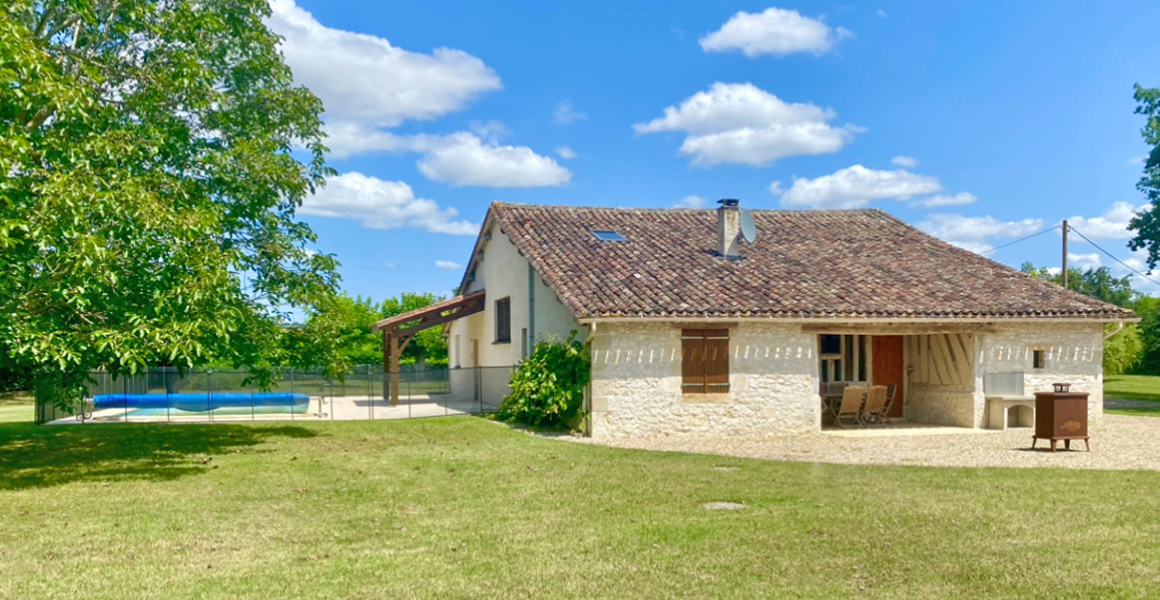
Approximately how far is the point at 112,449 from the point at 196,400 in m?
7.92

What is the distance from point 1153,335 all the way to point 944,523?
43.7 meters

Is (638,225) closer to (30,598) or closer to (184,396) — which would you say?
(184,396)

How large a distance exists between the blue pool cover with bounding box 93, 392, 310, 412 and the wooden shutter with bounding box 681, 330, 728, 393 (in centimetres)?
1158

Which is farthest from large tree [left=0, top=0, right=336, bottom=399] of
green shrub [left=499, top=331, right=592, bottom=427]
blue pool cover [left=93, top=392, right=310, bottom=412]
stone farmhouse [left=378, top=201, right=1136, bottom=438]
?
blue pool cover [left=93, top=392, right=310, bottom=412]

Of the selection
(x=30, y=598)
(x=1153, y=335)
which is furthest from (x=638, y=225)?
(x=1153, y=335)

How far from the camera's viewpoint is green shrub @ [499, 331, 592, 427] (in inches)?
647

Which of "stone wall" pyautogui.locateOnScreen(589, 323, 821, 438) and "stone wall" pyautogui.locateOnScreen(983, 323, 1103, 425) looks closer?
"stone wall" pyautogui.locateOnScreen(589, 323, 821, 438)

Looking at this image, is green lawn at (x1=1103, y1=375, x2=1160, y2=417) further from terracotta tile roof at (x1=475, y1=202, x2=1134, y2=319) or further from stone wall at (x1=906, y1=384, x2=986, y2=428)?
stone wall at (x1=906, y1=384, x2=986, y2=428)

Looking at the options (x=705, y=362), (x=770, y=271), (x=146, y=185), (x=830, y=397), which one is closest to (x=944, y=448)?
(x=830, y=397)

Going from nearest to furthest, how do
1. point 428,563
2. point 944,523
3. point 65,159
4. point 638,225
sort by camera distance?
point 428,563 → point 944,523 → point 65,159 → point 638,225

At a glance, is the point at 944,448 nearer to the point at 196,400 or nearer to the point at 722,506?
the point at 722,506

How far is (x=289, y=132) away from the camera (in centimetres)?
1755

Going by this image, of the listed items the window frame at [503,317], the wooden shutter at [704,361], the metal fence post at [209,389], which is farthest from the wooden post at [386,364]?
the wooden shutter at [704,361]

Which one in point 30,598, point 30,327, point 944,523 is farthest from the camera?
point 30,327
